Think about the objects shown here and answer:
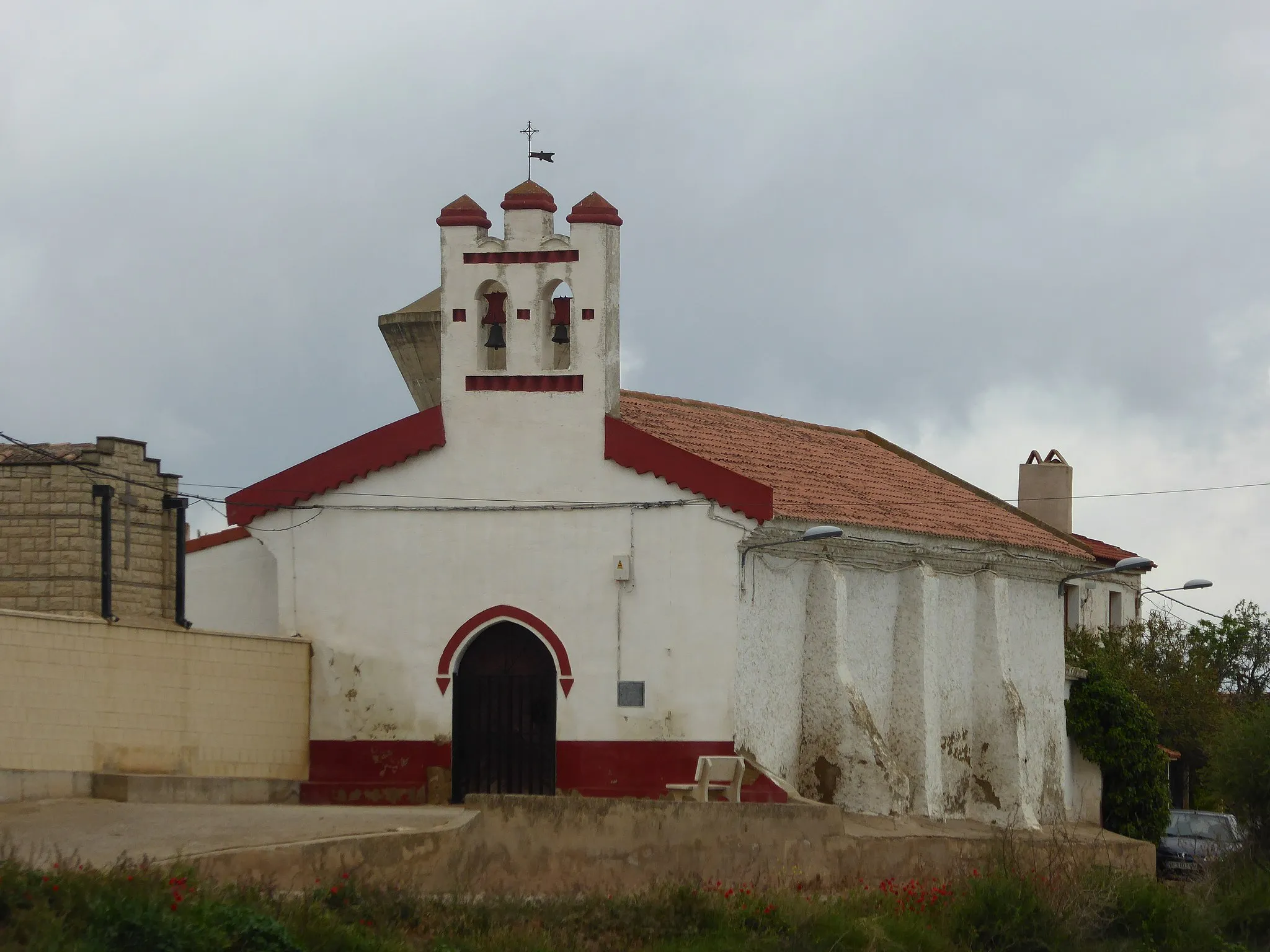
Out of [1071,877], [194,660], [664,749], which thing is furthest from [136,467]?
[1071,877]

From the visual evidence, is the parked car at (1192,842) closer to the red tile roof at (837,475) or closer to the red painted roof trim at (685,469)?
the red tile roof at (837,475)

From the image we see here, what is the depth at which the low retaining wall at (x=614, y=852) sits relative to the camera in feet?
58.2

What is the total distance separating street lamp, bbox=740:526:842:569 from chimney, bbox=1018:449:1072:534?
16.6 metres

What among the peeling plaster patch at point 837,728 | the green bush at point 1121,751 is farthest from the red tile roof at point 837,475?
the green bush at point 1121,751

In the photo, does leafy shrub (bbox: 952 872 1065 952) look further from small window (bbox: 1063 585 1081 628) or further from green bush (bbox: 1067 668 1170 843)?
small window (bbox: 1063 585 1081 628)

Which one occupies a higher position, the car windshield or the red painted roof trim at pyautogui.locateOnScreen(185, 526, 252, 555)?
the red painted roof trim at pyautogui.locateOnScreen(185, 526, 252, 555)

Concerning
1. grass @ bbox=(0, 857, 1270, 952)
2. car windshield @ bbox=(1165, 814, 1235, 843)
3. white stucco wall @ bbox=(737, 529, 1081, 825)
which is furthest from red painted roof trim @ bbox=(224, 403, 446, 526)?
car windshield @ bbox=(1165, 814, 1235, 843)

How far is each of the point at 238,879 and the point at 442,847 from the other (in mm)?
2284

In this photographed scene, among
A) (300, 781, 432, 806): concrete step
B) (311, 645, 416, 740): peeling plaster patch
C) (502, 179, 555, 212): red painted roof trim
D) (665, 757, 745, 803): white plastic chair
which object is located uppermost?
(502, 179, 555, 212): red painted roof trim

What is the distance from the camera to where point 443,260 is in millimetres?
25016

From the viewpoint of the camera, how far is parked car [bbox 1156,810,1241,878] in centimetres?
2559

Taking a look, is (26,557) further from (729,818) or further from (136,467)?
(729,818)

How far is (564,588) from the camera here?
24.2 meters

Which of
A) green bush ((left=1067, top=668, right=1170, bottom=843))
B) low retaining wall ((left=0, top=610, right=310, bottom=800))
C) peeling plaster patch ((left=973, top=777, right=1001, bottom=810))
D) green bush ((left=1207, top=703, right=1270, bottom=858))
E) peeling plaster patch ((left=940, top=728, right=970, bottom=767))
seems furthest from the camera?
green bush ((left=1067, top=668, right=1170, bottom=843))
